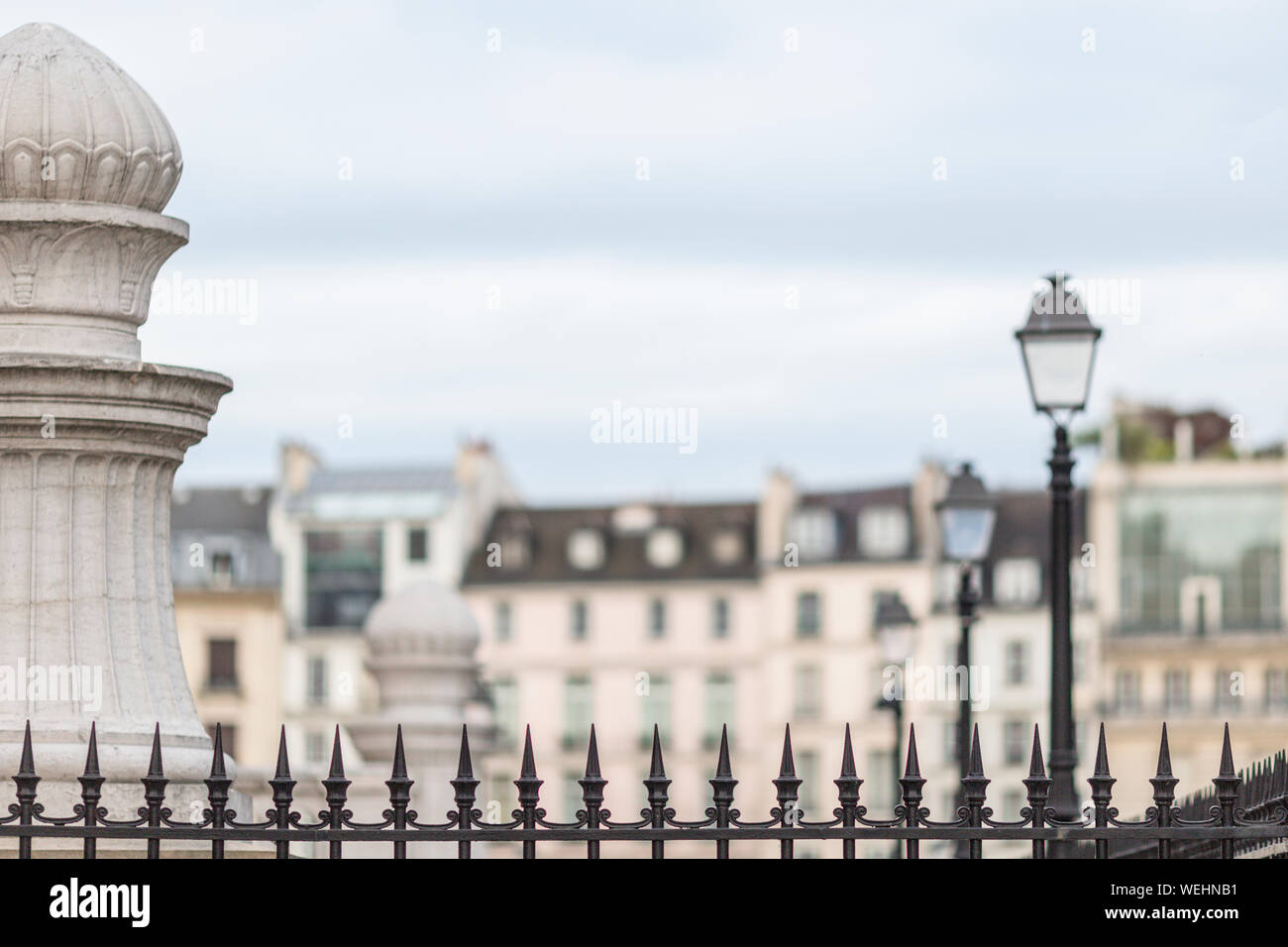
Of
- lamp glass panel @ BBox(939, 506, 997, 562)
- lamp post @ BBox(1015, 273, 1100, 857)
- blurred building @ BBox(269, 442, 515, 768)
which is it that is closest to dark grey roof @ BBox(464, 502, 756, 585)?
blurred building @ BBox(269, 442, 515, 768)

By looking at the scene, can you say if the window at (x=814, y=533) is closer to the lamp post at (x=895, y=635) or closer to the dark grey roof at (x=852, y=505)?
the dark grey roof at (x=852, y=505)

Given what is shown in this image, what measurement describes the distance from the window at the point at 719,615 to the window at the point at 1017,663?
8.82 meters

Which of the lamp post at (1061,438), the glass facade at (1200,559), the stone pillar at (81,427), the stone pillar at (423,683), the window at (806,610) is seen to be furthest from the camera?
the window at (806,610)

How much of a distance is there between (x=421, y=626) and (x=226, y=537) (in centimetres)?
6891

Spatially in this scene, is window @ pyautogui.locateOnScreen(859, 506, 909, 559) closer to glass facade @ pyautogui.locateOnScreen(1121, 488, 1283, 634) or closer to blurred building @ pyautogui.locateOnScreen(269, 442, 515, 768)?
glass facade @ pyautogui.locateOnScreen(1121, 488, 1283, 634)

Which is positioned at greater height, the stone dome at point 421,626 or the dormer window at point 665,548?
the dormer window at point 665,548

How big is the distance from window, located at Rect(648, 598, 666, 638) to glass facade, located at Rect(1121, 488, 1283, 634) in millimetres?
13965

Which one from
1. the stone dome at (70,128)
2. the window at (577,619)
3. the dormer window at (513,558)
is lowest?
the window at (577,619)

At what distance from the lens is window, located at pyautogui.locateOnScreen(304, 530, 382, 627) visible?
8706cm

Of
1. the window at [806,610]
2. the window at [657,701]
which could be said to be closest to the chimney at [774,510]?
the window at [806,610]

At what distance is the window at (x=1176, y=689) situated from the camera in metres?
80.0

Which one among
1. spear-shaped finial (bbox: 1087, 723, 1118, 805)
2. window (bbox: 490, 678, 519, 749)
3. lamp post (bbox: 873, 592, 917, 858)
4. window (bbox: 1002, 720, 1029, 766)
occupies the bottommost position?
window (bbox: 1002, 720, 1029, 766)
